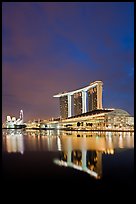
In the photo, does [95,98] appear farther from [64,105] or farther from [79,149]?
[79,149]

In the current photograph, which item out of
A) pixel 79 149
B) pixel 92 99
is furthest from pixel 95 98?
pixel 79 149

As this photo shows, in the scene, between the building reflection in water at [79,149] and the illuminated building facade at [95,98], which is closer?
the building reflection in water at [79,149]

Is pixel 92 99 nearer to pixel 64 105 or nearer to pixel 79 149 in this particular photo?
pixel 64 105

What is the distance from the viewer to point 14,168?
446cm

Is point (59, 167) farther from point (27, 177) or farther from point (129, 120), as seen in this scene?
point (129, 120)

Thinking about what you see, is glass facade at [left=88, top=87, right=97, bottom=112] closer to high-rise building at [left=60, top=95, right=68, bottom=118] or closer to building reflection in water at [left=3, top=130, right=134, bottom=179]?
high-rise building at [left=60, top=95, right=68, bottom=118]

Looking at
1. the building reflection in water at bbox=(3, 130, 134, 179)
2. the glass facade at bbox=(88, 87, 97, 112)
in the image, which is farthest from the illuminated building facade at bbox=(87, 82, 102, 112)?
the building reflection in water at bbox=(3, 130, 134, 179)

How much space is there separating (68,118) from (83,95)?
369cm

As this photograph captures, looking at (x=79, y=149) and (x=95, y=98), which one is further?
(x=95, y=98)

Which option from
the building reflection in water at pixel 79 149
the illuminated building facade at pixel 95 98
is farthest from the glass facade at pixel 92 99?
the building reflection in water at pixel 79 149

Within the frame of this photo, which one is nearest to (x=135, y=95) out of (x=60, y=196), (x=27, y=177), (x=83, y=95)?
(x=60, y=196)

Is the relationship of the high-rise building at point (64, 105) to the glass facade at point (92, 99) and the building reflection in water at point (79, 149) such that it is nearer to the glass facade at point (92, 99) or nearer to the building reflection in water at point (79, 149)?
the glass facade at point (92, 99)

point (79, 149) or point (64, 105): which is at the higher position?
point (64, 105)

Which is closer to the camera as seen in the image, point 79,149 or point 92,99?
point 79,149
